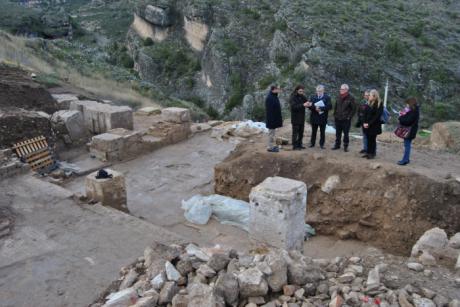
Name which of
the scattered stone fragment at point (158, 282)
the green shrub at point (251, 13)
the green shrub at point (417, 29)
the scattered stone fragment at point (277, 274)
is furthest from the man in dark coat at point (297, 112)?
the green shrub at point (251, 13)

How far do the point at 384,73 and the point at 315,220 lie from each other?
74.3 ft

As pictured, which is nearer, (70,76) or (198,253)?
(198,253)

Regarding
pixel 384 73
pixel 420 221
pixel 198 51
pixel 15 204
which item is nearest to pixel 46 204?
pixel 15 204

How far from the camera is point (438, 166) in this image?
9328mm

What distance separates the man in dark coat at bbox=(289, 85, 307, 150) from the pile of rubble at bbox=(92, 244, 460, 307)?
473 centimetres

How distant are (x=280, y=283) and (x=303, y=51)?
95.5 feet

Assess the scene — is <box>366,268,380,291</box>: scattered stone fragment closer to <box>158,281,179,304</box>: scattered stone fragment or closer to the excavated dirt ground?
<box>158,281,179,304</box>: scattered stone fragment

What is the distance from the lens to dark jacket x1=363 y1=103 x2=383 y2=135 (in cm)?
889

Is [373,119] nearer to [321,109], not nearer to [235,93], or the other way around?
[321,109]

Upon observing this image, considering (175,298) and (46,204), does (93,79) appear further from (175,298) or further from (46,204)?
(175,298)

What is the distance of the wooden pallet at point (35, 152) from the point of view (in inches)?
426

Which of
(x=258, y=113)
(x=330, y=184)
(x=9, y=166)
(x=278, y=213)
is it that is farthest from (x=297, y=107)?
(x=258, y=113)

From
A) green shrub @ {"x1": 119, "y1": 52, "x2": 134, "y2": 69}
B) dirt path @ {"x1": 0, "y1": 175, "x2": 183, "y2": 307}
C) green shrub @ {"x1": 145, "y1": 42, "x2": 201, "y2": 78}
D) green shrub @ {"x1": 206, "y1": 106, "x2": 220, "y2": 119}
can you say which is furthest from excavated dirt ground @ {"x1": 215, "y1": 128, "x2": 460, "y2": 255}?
green shrub @ {"x1": 119, "y1": 52, "x2": 134, "y2": 69}

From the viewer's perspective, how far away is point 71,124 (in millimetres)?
13102
